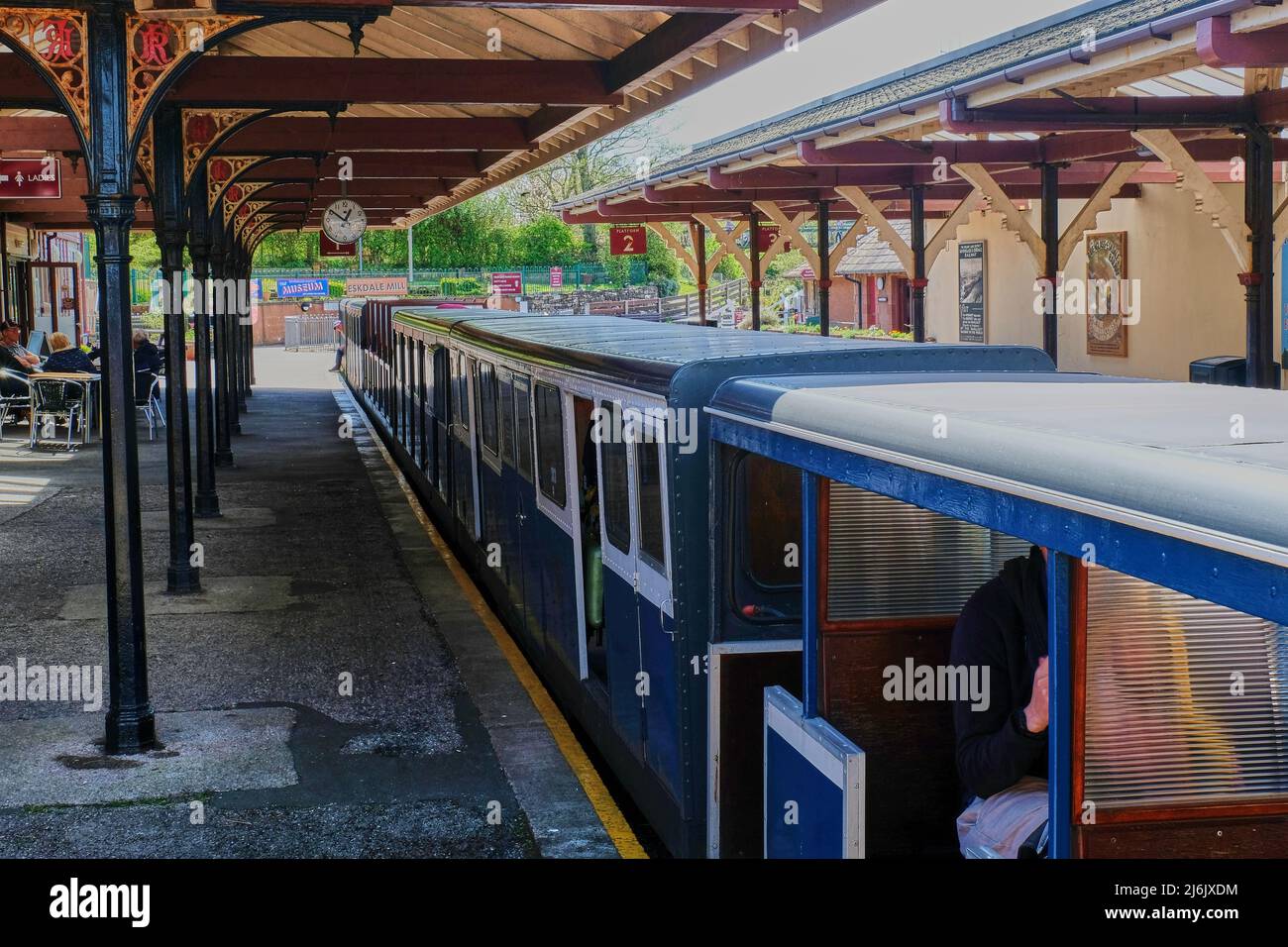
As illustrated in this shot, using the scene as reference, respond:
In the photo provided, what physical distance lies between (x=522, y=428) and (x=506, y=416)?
679 millimetres

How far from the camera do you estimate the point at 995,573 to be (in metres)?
4.39

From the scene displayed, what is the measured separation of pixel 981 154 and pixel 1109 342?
217 inches

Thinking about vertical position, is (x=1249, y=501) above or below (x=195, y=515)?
above

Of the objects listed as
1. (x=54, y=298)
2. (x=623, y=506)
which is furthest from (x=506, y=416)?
(x=54, y=298)

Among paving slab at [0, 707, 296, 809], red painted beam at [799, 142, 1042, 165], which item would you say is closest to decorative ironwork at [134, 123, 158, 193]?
paving slab at [0, 707, 296, 809]

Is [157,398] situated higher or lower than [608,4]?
lower

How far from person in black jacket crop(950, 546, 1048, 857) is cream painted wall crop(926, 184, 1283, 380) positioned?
12511 mm

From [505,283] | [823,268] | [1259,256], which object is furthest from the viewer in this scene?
[505,283]

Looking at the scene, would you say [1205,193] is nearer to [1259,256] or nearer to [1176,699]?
[1259,256]

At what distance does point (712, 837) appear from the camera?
479cm

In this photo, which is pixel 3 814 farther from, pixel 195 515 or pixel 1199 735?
pixel 195 515

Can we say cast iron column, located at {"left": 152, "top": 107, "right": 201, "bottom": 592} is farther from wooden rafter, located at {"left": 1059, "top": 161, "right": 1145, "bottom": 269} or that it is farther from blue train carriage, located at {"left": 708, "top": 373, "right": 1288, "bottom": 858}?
wooden rafter, located at {"left": 1059, "top": 161, "right": 1145, "bottom": 269}

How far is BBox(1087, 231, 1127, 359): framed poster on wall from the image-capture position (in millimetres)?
18516
